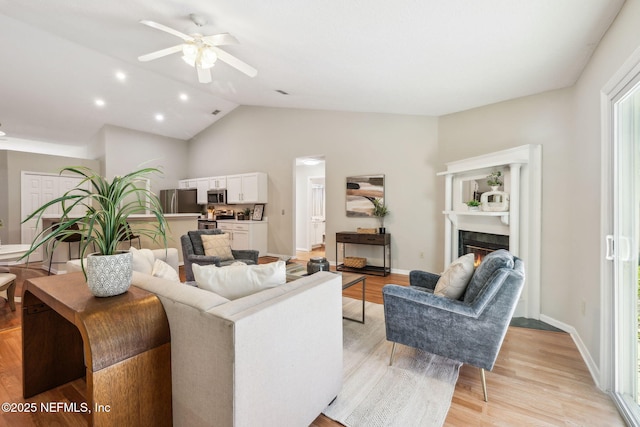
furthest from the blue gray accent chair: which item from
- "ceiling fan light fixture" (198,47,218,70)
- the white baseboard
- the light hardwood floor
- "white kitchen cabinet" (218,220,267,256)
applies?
"white kitchen cabinet" (218,220,267,256)

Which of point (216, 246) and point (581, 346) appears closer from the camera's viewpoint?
point (581, 346)

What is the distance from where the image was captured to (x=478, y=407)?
5.80 ft

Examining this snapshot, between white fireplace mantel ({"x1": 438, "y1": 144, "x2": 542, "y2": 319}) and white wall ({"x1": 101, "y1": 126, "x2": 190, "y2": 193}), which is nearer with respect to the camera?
white fireplace mantel ({"x1": 438, "y1": 144, "x2": 542, "y2": 319})

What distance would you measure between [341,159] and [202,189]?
13.7 feet

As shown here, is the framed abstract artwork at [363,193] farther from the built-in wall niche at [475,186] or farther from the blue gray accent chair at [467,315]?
the blue gray accent chair at [467,315]

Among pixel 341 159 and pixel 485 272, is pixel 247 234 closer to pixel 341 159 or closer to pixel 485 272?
pixel 341 159

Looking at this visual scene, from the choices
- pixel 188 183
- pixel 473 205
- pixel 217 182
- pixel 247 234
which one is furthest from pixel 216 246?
pixel 188 183

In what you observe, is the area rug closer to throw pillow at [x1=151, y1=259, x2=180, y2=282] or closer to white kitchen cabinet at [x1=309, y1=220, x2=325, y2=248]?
throw pillow at [x1=151, y1=259, x2=180, y2=282]

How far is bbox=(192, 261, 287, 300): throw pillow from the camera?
157 centimetres

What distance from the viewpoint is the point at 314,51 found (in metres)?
3.02

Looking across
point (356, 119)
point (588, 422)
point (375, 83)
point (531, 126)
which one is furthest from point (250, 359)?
point (356, 119)

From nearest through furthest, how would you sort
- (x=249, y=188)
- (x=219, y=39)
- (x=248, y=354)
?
(x=248, y=354)
(x=219, y=39)
(x=249, y=188)

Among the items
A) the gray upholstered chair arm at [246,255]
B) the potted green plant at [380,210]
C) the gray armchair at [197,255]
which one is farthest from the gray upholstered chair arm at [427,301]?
the potted green plant at [380,210]

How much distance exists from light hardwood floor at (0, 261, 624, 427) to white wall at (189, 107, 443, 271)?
7.90 ft
